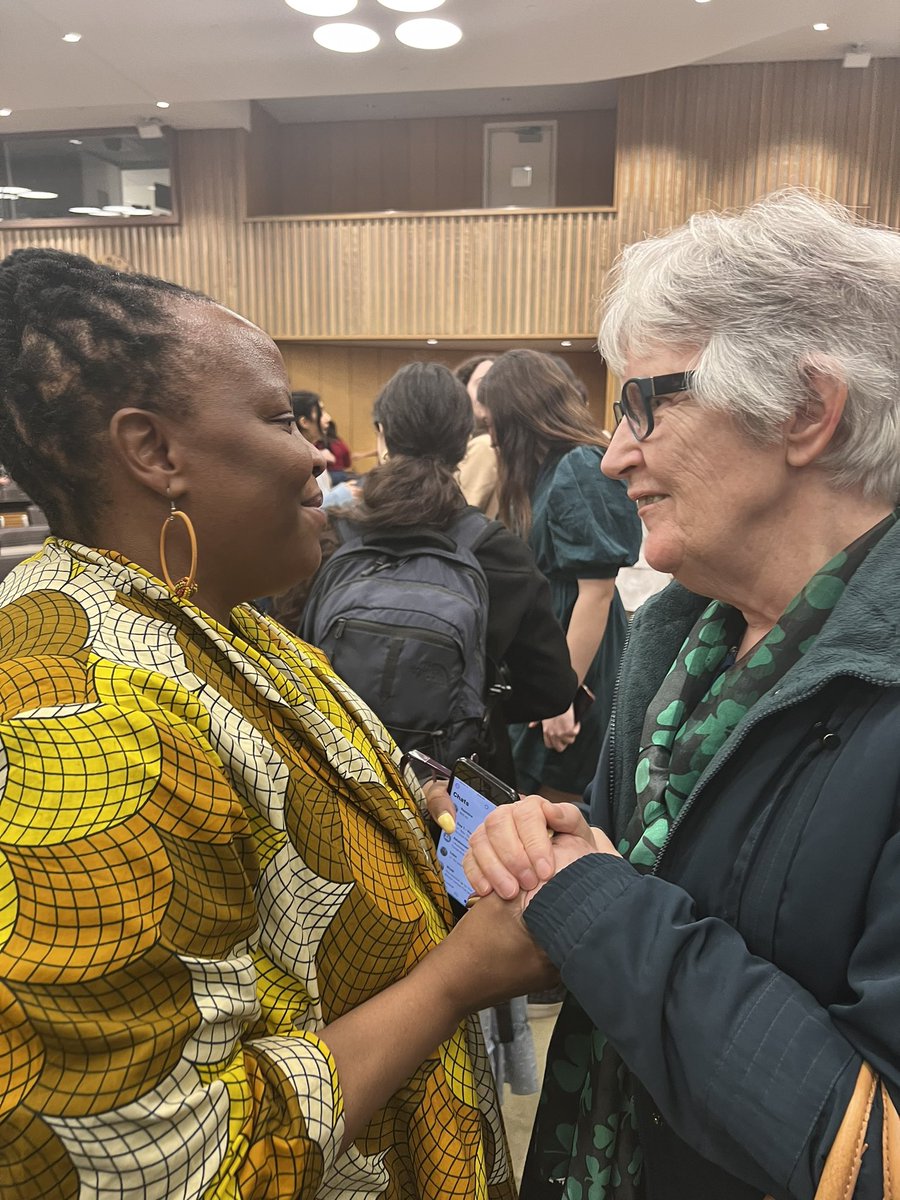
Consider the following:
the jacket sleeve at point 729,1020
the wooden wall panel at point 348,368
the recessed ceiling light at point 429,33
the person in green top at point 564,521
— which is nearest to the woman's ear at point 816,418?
the jacket sleeve at point 729,1020

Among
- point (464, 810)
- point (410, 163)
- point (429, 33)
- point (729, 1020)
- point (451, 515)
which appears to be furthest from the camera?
point (410, 163)

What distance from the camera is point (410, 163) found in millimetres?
11117

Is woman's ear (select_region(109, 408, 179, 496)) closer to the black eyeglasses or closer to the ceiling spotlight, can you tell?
the black eyeglasses

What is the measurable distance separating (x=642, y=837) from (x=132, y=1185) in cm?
66

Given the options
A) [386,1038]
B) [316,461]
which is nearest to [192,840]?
[386,1038]

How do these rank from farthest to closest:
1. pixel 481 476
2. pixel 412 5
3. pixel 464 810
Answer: pixel 412 5, pixel 481 476, pixel 464 810

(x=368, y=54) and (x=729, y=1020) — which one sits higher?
(x=368, y=54)

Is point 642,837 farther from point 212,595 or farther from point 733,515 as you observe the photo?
point 212,595

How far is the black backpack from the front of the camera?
1.99 meters

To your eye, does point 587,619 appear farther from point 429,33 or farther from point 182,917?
point 429,33

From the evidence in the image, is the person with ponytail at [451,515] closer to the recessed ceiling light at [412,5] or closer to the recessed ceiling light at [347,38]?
the recessed ceiling light at [412,5]

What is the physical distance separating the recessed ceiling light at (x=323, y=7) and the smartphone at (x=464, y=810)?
7.11 m

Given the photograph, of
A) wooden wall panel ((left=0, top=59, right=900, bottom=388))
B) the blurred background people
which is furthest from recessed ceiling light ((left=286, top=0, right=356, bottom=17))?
the blurred background people

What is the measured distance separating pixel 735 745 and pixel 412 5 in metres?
7.37
